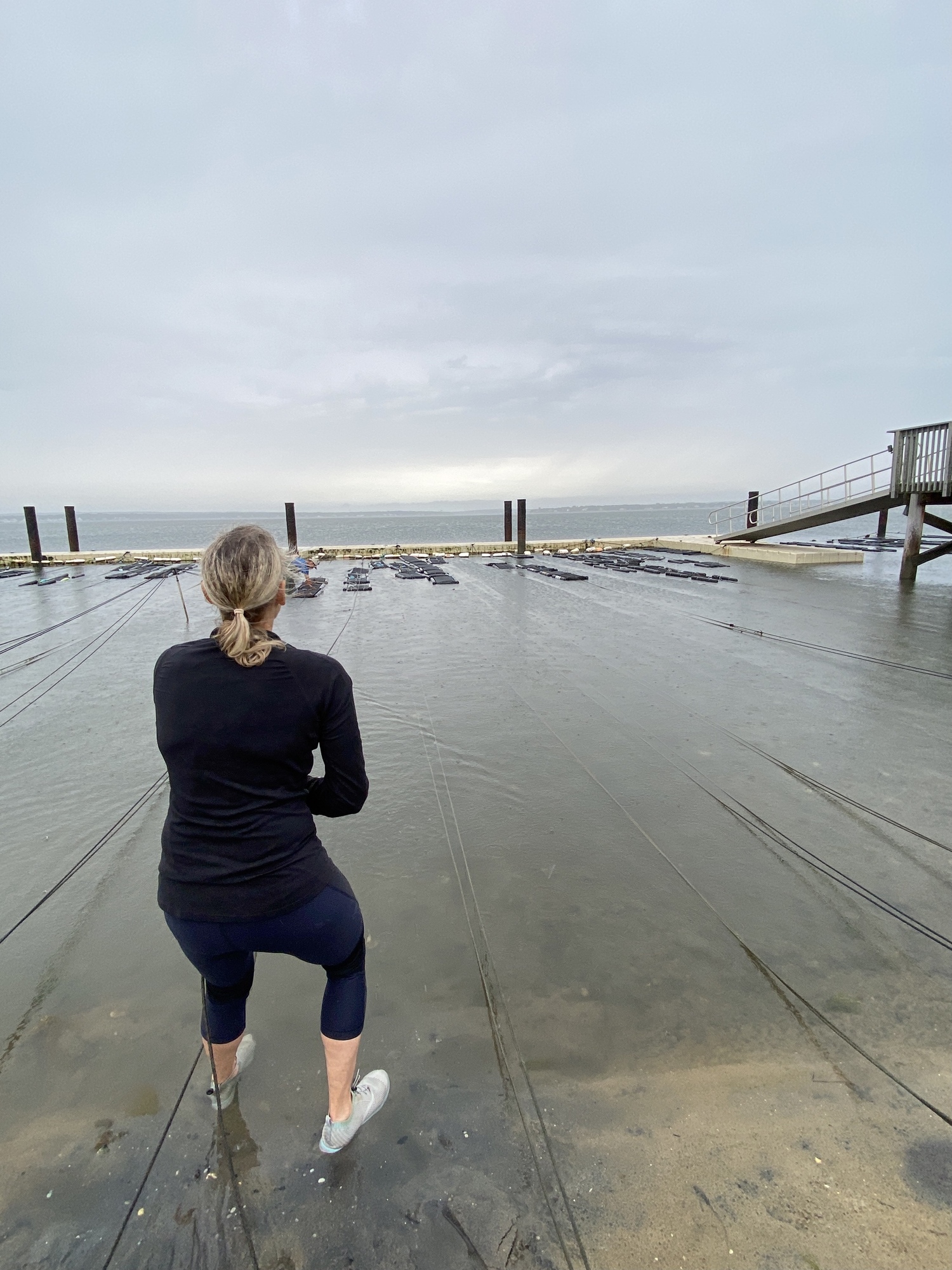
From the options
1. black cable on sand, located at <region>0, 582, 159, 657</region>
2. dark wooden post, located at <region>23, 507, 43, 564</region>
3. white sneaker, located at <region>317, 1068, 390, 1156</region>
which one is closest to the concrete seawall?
dark wooden post, located at <region>23, 507, 43, 564</region>

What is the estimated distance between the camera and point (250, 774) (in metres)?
1.36

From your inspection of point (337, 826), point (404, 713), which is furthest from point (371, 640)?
point (337, 826)

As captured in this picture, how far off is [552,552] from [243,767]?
22524 mm

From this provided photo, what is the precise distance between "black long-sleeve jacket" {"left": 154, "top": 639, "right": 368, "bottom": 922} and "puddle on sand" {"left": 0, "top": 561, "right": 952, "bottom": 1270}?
80 cm

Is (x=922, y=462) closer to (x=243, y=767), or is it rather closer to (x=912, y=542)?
(x=912, y=542)

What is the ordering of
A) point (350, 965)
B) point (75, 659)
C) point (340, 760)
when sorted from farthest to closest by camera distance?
point (75, 659)
point (350, 965)
point (340, 760)

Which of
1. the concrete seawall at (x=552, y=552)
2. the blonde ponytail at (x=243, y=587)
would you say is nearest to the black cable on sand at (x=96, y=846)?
the blonde ponytail at (x=243, y=587)

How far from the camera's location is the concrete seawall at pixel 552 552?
16.4 metres

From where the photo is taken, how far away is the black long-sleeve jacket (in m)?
1.32

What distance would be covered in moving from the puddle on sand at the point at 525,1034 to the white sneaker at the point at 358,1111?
1.6 inches

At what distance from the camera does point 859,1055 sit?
1.88m

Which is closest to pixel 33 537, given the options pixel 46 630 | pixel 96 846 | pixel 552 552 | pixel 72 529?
pixel 72 529

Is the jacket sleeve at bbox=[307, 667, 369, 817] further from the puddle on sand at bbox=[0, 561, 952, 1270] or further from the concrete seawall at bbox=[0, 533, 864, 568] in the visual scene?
the concrete seawall at bbox=[0, 533, 864, 568]

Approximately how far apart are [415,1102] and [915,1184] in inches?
50.4
